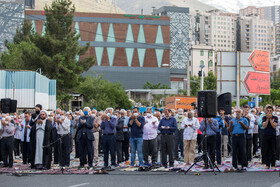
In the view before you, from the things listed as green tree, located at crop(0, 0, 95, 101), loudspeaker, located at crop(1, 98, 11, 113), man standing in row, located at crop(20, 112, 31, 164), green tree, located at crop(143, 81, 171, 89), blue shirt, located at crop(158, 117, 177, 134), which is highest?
green tree, located at crop(0, 0, 95, 101)

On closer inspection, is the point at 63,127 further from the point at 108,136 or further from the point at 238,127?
the point at 238,127

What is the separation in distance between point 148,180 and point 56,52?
3760 cm

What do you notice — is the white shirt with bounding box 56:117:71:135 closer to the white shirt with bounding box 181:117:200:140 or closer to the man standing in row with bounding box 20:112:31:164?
the man standing in row with bounding box 20:112:31:164

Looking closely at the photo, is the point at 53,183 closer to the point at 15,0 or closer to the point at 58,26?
the point at 58,26

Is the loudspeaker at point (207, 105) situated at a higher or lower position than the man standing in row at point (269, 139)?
higher

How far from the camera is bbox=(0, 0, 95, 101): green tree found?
46250 mm

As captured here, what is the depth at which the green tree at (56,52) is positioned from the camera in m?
46.2

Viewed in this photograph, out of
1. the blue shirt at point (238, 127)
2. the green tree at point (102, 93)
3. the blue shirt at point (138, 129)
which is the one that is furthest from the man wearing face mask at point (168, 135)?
the green tree at point (102, 93)

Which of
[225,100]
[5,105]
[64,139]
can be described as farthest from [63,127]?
[225,100]

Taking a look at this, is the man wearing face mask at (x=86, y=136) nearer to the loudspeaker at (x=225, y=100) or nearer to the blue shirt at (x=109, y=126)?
the blue shirt at (x=109, y=126)

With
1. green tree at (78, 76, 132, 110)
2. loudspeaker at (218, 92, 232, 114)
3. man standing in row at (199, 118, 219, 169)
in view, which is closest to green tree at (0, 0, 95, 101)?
green tree at (78, 76, 132, 110)

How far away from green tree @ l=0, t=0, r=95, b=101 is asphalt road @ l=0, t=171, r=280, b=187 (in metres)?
33.2

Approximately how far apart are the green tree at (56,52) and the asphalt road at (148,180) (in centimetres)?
3316

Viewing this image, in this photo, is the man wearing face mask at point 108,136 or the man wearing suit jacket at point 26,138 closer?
the man wearing face mask at point 108,136
